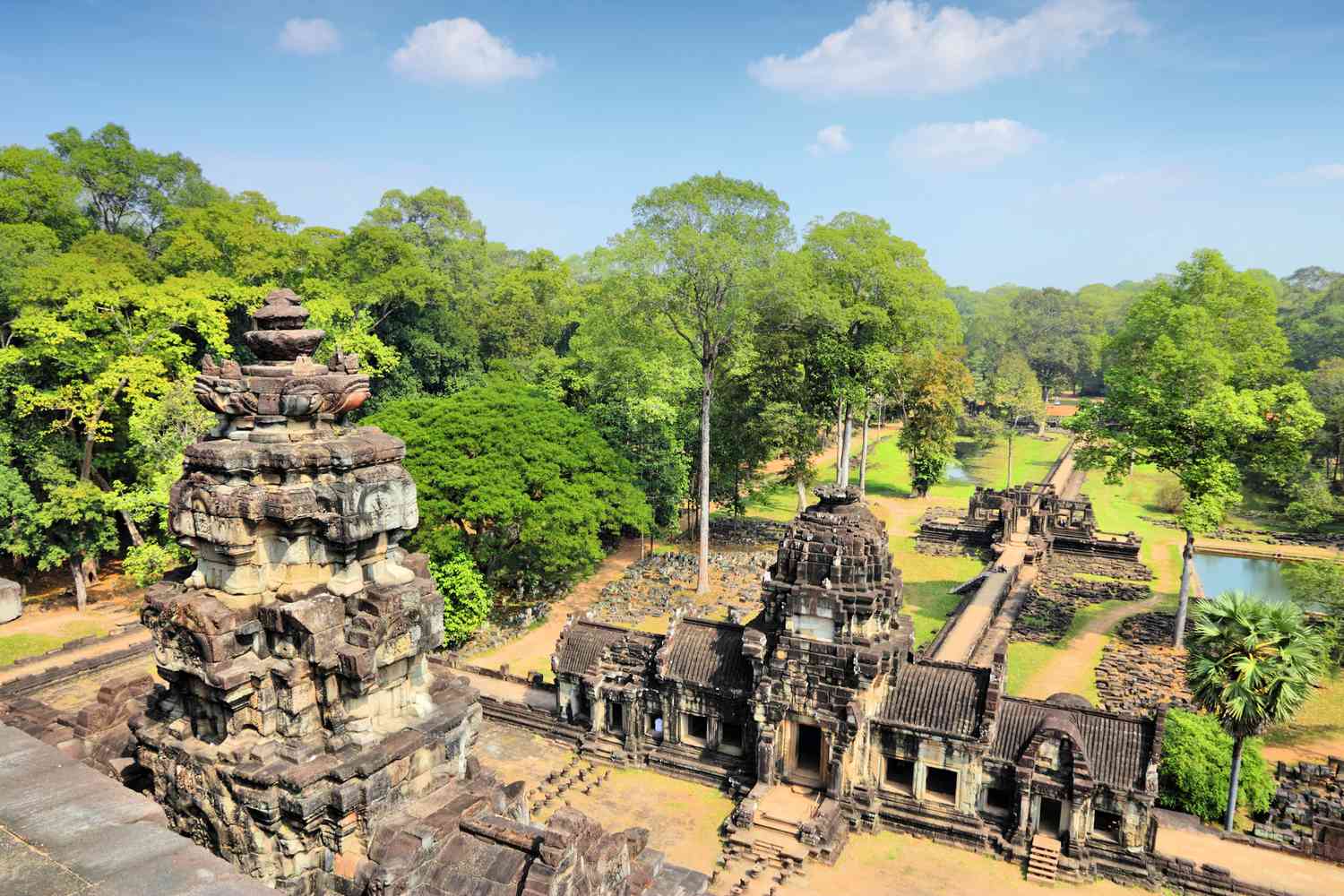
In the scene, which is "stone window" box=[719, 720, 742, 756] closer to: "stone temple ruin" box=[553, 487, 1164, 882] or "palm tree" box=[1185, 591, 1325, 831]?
"stone temple ruin" box=[553, 487, 1164, 882]

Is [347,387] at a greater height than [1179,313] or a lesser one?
lesser

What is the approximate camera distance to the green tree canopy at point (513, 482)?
31766mm

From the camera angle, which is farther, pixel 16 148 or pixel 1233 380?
pixel 16 148

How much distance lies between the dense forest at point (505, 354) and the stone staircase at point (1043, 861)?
19226 millimetres

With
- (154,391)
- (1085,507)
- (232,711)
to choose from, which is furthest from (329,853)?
(1085,507)

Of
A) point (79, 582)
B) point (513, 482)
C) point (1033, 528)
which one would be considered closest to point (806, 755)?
point (513, 482)

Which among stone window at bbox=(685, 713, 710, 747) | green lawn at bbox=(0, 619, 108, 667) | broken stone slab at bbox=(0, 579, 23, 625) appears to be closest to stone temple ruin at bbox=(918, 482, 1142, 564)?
stone window at bbox=(685, 713, 710, 747)

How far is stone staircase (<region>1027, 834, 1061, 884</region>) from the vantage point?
19.9 meters

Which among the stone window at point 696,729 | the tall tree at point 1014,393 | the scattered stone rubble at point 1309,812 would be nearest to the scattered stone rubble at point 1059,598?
the scattered stone rubble at point 1309,812

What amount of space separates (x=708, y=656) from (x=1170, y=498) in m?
48.9

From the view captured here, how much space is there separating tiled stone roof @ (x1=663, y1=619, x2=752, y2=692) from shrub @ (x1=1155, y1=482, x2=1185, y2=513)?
46225 mm

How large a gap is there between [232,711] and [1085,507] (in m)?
48.6

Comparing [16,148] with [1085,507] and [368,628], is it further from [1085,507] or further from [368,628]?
[1085,507]

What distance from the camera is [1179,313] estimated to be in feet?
110
